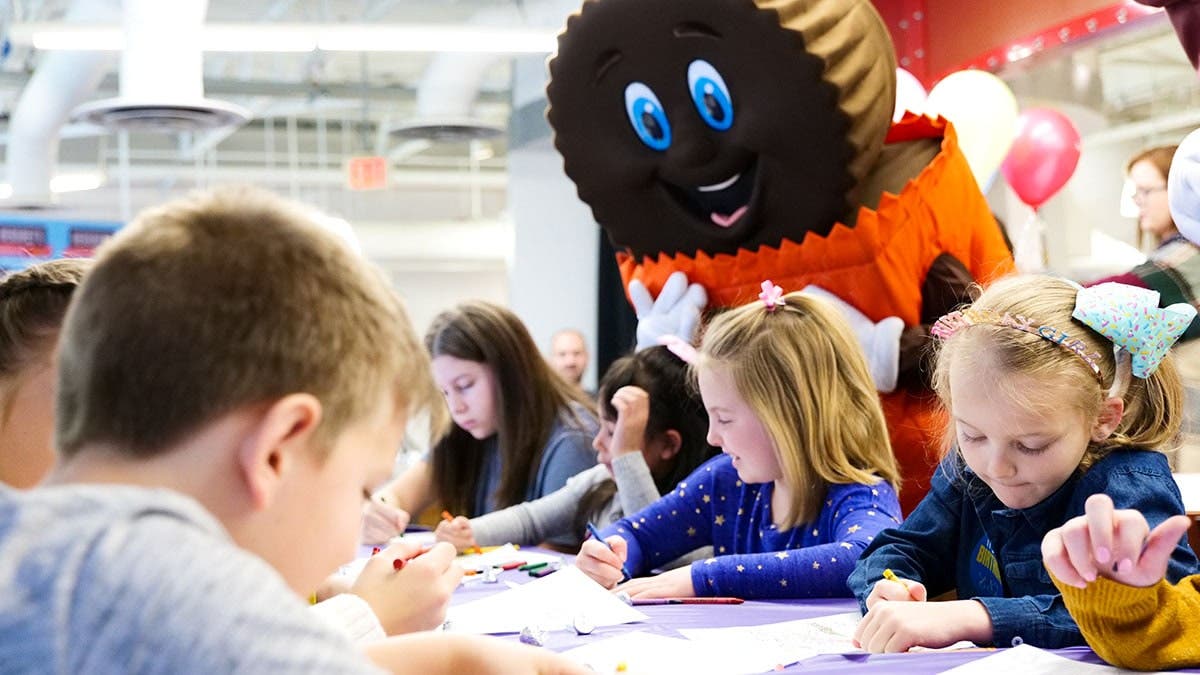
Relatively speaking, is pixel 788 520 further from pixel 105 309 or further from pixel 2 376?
pixel 105 309

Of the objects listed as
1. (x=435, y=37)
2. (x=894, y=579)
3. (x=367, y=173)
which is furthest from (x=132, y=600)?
(x=367, y=173)

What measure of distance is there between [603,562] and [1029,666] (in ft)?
2.78

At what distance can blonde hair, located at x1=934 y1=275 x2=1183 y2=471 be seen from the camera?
1339 millimetres

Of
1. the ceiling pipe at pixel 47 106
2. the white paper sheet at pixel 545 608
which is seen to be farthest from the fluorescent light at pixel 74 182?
the white paper sheet at pixel 545 608

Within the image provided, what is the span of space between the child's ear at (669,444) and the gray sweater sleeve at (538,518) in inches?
5.8

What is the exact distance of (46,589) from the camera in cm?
54

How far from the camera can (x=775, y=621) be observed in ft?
4.87

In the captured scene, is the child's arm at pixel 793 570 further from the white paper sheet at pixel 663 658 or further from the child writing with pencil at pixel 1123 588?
the child writing with pencil at pixel 1123 588

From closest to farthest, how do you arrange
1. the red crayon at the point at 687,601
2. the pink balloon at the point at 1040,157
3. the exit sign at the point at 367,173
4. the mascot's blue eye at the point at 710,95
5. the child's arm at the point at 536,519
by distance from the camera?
the red crayon at the point at 687,601
the mascot's blue eye at the point at 710,95
the child's arm at the point at 536,519
the pink balloon at the point at 1040,157
the exit sign at the point at 367,173

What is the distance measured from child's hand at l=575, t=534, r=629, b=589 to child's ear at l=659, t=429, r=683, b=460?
0.58 m

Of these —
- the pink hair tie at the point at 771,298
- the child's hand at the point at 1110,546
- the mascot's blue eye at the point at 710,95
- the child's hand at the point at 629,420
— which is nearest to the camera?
the child's hand at the point at 1110,546

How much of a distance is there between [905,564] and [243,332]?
42.3 inches

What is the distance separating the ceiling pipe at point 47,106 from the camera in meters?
6.59

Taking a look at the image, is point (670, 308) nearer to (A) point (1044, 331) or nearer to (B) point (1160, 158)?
(A) point (1044, 331)
